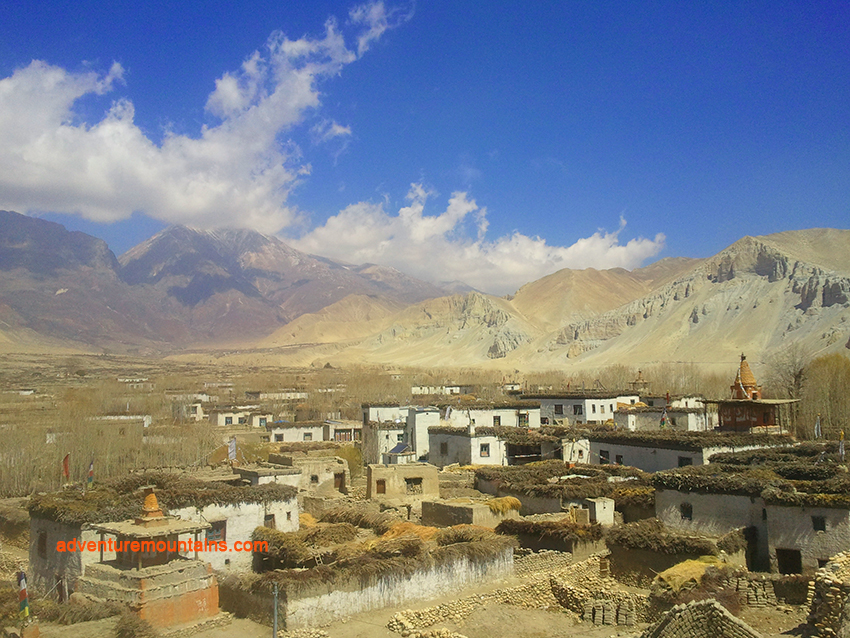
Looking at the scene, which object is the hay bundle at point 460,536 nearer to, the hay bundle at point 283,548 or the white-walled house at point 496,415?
the hay bundle at point 283,548

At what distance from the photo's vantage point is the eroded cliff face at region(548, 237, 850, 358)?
111 m

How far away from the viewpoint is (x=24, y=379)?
396 ft

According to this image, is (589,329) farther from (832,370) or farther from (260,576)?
Answer: (260,576)

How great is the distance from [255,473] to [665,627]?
17.6 meters

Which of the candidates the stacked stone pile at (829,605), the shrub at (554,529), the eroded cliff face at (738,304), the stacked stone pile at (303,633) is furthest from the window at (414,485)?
the eroded cliff face at (738,304)

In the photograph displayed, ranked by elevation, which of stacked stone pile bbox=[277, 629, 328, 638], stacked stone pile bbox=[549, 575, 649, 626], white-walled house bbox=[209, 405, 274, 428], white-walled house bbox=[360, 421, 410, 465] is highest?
white-walled house bbox=[209, 405, 274, 428]

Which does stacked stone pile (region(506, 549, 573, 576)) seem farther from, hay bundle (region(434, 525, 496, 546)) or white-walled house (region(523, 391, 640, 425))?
white-walled house (region(523, 391, 640, 425))

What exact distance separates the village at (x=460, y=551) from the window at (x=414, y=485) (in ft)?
0.15

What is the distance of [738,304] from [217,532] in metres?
130

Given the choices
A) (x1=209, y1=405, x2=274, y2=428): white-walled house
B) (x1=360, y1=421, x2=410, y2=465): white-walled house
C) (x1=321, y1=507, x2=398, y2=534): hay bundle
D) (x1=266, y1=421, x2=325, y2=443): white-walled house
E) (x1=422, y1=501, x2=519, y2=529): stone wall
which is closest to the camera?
(x1=321, y1=507, x2=398, y2=534): hay bundle

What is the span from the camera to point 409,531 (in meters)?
20.5

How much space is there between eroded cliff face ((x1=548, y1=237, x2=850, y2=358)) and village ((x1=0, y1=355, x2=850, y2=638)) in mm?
85984

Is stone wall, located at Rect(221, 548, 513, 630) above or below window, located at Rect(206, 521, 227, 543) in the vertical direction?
below

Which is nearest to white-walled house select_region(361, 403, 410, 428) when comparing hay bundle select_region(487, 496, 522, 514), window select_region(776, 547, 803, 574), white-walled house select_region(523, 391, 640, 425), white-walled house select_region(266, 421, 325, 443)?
white-walled house select_region(266, 421, 325, 443)
